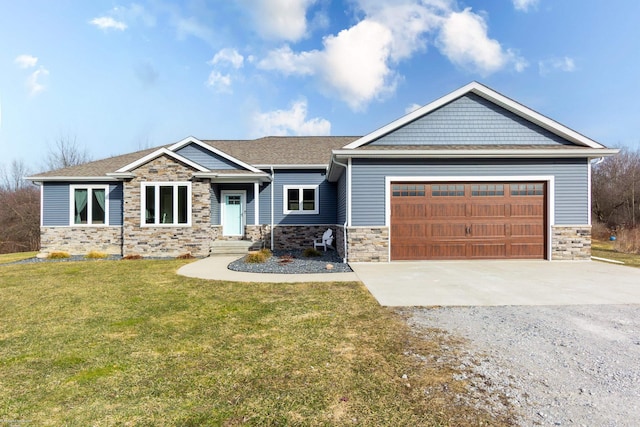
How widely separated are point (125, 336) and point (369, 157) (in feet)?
26.6

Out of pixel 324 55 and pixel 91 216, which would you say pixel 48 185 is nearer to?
pixel 91 216

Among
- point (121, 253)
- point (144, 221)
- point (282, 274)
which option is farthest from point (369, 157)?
point (121, 253)

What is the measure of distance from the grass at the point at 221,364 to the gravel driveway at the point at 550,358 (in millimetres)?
353

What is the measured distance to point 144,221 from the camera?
12672 mm

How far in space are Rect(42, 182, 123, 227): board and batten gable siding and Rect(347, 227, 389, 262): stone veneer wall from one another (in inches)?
430

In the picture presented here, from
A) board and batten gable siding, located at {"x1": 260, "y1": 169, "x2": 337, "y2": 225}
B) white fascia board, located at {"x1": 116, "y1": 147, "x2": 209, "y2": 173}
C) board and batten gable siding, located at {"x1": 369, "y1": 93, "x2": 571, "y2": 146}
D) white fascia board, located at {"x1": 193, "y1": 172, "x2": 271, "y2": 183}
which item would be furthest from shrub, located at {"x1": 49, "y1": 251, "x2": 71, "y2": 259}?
board and batten gable siding, located at {"x1": 369, "y1": 93, "x2": 571, "y2": 146}

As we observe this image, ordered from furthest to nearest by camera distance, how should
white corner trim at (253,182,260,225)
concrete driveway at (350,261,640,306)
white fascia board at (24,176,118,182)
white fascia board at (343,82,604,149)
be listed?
white corner trim at (253,182,260,225)
white fascia board at (24,176,118,182)
white fascia board at (343,82,604,149)
concrete driveway at (350,261,640,306)

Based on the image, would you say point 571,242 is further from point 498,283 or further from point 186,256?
point 186,256

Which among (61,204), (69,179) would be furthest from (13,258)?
(69,179)

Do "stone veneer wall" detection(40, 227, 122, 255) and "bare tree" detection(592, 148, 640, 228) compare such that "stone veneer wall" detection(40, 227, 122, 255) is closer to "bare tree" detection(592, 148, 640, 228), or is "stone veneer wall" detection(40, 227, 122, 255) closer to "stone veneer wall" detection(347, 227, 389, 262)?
"stone veneer wall" detection(347, 227, 389, 262)

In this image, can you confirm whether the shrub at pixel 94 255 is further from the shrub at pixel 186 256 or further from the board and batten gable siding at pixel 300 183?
the board and batten gable siding at pixel 300 183

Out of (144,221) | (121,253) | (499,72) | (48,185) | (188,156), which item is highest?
Answer: (499,72)

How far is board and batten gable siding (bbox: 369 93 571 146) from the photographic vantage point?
10.7 meters

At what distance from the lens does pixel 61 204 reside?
14.0 m
